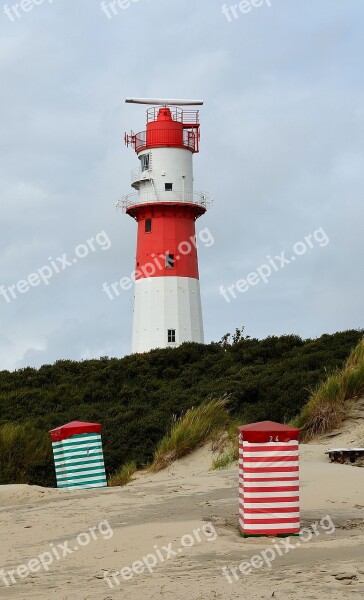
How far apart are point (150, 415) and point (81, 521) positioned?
9.98m

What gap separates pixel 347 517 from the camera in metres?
10.2

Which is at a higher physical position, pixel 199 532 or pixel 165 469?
pixel 165 469

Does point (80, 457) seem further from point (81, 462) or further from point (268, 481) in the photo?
point (268, 481)

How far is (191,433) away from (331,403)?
2501mm

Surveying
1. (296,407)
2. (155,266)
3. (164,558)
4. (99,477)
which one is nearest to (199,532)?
(164,558)

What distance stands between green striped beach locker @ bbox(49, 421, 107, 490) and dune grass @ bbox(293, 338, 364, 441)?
3.39 m

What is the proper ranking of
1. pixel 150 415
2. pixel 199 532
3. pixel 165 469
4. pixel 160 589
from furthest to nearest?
pixel 150 415 < pixel 165 469 < pixel 199 532 < pixel 160 589

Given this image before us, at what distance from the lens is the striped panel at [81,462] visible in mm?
15789

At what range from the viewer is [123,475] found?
18.1 meters

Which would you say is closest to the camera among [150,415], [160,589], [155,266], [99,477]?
[160,589]

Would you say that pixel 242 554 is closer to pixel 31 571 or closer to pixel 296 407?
pixel 31 571

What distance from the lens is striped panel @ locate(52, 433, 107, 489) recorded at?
51.8 ft

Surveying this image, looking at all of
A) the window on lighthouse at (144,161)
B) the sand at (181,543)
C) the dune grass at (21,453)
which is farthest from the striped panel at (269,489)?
the window on lighthouse at (144,161)

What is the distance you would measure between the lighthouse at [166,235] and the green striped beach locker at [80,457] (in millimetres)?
18342
